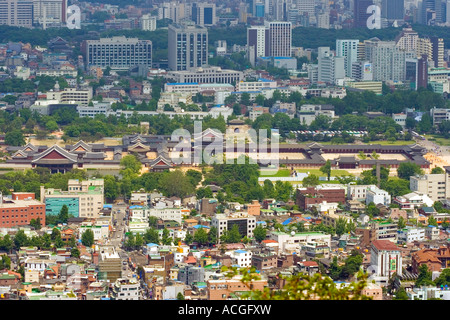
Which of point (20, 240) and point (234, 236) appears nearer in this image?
point (20, 240)

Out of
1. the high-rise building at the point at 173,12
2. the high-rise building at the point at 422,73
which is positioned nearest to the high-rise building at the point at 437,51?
the high-rise building at the point at 422,73

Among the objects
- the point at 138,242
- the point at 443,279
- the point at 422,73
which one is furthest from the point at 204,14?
the point at 443,279

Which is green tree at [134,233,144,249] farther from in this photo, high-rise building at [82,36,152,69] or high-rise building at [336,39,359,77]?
high-rise building at [82,36,152,69]

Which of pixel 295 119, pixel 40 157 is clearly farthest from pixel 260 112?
pixel 40 157

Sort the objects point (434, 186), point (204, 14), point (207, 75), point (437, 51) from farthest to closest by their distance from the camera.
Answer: point (204, 14) → point (437, 51) → point (207, 75) → point (434, 186)

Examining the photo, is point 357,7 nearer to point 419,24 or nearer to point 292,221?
point 419,24

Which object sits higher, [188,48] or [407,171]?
[188,48]

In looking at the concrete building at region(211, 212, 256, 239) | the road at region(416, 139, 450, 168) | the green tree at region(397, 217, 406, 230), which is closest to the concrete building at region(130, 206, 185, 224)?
the concrete building at region(211, 212, 256, 239)

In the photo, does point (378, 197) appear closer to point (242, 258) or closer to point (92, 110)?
point (242, 258)
